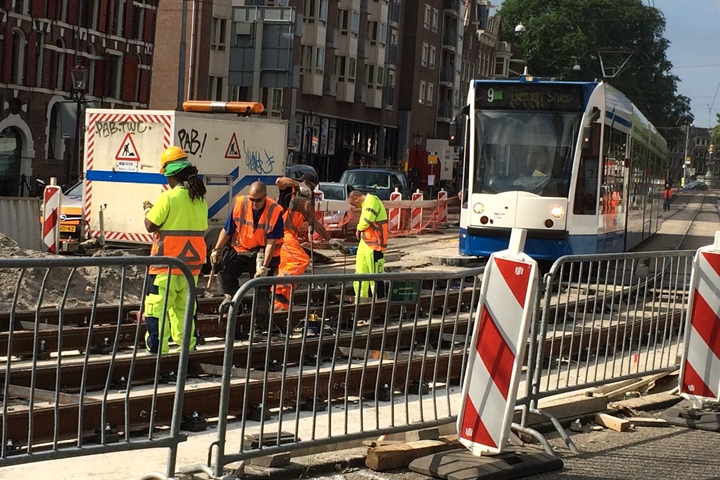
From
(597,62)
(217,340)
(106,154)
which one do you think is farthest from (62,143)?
(597,62)

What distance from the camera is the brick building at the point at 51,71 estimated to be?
4203 cm

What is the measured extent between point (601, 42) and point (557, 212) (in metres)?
74.6

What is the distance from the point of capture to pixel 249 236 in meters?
12.2

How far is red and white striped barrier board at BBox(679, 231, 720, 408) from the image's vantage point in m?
9.59

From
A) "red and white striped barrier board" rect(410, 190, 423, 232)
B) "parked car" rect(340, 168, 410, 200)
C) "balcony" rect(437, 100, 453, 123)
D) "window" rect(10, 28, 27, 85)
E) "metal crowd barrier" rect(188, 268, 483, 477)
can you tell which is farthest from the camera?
"balcony" rect(437, 100, 453, 123)

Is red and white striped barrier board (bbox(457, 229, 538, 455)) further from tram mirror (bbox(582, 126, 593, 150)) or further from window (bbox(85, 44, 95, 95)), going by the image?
window (bbox(85, 44, 95, 95))

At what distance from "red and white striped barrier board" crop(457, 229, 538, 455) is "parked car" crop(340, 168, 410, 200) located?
29.3m

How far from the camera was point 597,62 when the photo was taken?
87125 millimetres

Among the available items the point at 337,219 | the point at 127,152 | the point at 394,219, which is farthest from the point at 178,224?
the point at 394,219

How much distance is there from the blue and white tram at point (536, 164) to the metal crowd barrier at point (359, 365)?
10779mm

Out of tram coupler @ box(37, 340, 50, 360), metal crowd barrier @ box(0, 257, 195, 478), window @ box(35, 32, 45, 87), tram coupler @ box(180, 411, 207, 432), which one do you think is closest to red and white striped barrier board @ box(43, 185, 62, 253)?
tram coupler @ box(37, 340, 50, 360)

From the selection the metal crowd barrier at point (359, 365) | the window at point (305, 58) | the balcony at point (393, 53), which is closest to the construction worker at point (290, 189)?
the metal crowd barrier at point (359, 365)

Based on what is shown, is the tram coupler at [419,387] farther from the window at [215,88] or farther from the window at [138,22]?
the window at [215,88]

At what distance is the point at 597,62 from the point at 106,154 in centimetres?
7224
